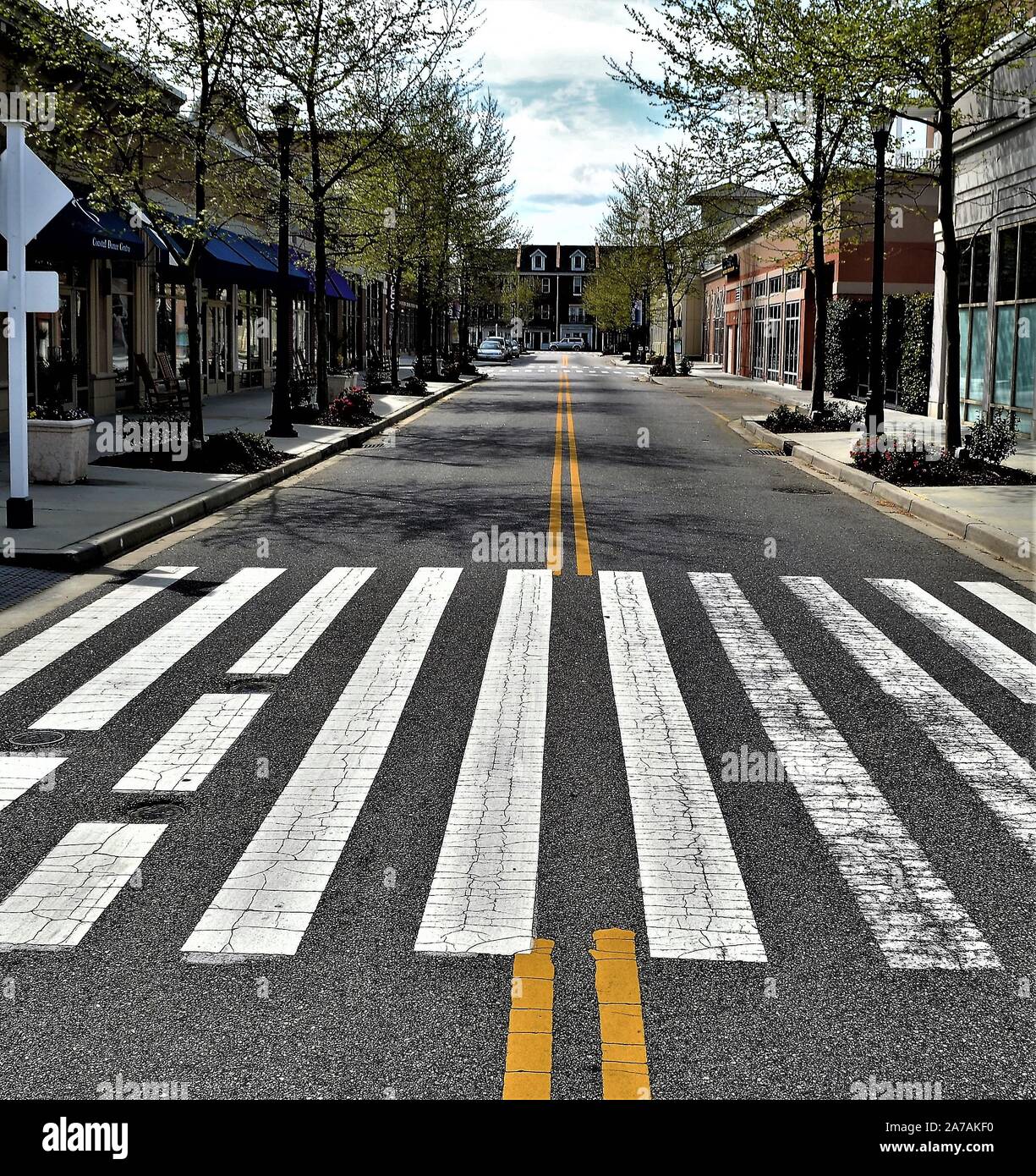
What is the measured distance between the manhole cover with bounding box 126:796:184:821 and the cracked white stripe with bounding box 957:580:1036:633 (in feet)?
20.6

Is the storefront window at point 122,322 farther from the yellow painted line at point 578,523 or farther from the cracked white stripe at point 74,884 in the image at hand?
the cracked white stripe at point 74,884

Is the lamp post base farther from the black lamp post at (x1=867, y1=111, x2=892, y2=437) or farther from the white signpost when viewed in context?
the black lamp post at (x1=867, y1=111, x2=892, y2=437)

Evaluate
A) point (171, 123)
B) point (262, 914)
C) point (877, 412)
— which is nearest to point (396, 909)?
point (262, 914)

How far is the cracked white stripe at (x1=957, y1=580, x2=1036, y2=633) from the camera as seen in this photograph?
998 cm

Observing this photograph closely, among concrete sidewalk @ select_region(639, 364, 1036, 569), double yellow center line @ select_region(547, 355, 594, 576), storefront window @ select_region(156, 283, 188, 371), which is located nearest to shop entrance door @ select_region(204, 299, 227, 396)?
storefront window @ select_region(156, 283, 188, 371)

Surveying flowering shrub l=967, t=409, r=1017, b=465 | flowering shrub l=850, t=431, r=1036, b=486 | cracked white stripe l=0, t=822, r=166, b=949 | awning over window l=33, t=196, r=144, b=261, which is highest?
awning over window l=33, t=196, r=144, b=261

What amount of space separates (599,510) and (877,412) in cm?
985

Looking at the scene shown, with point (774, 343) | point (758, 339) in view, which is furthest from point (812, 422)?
point (758, 339)

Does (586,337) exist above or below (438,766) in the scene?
above

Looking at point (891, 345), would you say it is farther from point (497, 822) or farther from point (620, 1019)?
point (620, 1019)

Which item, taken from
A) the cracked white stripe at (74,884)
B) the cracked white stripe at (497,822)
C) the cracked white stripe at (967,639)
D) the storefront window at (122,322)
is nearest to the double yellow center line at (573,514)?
the cracked white stripe at (967,639)

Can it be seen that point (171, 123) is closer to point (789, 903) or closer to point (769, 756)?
point (769, 756)
